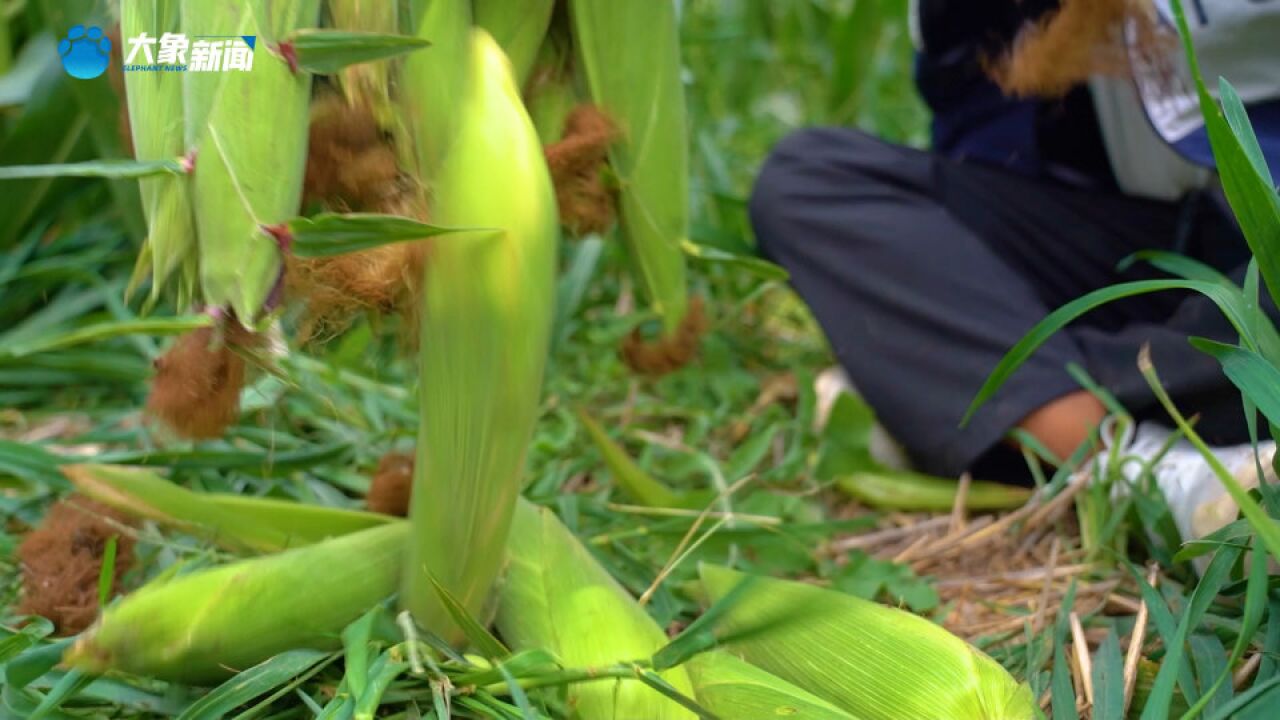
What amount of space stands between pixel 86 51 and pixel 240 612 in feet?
1.29

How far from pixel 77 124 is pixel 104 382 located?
27 centimetres

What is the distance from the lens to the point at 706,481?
38.5 inches

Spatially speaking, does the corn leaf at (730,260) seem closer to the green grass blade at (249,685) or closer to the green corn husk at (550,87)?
the green corn husk at (550,87)

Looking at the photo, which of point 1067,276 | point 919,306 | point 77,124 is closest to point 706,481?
point 919,306

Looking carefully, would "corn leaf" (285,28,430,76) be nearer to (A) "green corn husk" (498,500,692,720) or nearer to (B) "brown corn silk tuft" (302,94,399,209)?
(B) "brown corn silk tuft" (302,94,399,209)

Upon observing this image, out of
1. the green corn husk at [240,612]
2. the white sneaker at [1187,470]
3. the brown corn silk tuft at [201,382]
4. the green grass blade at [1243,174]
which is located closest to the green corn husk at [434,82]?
the brown corn silk tuft at [201,382]

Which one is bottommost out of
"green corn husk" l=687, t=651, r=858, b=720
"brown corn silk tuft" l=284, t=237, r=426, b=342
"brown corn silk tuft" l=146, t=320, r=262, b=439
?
"green corn husk" l=687, t=651, r=858, b=720

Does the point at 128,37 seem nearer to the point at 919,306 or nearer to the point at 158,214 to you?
the point at 158,214

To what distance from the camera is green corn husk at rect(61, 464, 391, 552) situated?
2.19 ft

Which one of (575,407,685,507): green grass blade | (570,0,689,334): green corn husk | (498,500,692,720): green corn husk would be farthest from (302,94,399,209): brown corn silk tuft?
(575,407,685,507): green grass blade

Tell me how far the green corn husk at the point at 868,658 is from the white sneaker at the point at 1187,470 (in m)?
0.29

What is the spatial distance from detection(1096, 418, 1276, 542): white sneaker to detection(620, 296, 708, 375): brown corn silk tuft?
1.07 ft

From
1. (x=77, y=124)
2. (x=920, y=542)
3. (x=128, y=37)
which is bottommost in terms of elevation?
(x=920, y=542)

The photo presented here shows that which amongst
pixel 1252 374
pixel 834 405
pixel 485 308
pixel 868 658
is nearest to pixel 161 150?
pixel 485 308
